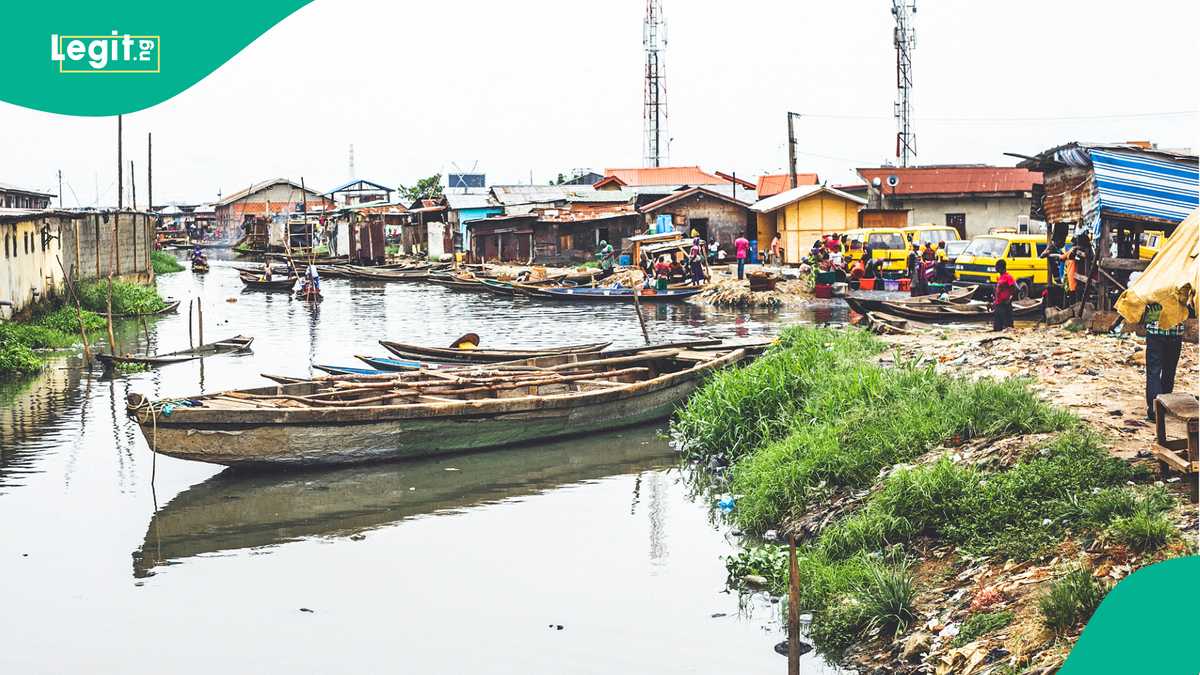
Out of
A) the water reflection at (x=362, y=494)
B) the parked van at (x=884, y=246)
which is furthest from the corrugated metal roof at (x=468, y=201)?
the water reflection at (x=362, y=494)

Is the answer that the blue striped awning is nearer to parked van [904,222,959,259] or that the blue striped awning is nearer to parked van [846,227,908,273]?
parked van [846,227,908,273]

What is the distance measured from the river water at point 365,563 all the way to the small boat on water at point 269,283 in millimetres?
20497

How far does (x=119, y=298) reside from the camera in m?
27.2

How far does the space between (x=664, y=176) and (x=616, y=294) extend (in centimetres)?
2228

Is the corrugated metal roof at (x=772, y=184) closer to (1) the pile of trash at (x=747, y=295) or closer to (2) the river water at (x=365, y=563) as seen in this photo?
(1) the pile of trash at (x=747, y=295)

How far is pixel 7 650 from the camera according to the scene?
7707 millimetres

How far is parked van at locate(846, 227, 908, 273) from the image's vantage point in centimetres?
2794

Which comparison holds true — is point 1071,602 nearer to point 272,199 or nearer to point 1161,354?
point 1161,354

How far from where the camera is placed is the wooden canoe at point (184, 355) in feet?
59.3

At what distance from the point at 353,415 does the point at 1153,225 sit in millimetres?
8526

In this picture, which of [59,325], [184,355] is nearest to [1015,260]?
[184,355]

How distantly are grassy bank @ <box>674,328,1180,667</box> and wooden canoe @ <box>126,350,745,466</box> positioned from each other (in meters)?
2.22

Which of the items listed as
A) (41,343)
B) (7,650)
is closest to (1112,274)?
(7,650)

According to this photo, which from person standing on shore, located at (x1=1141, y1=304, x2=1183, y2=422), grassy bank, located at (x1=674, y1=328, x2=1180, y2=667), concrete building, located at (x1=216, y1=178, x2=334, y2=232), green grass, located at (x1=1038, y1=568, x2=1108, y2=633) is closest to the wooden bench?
grassy bank, located at (x1=674, y1=328, x2=1180, y2=667)
